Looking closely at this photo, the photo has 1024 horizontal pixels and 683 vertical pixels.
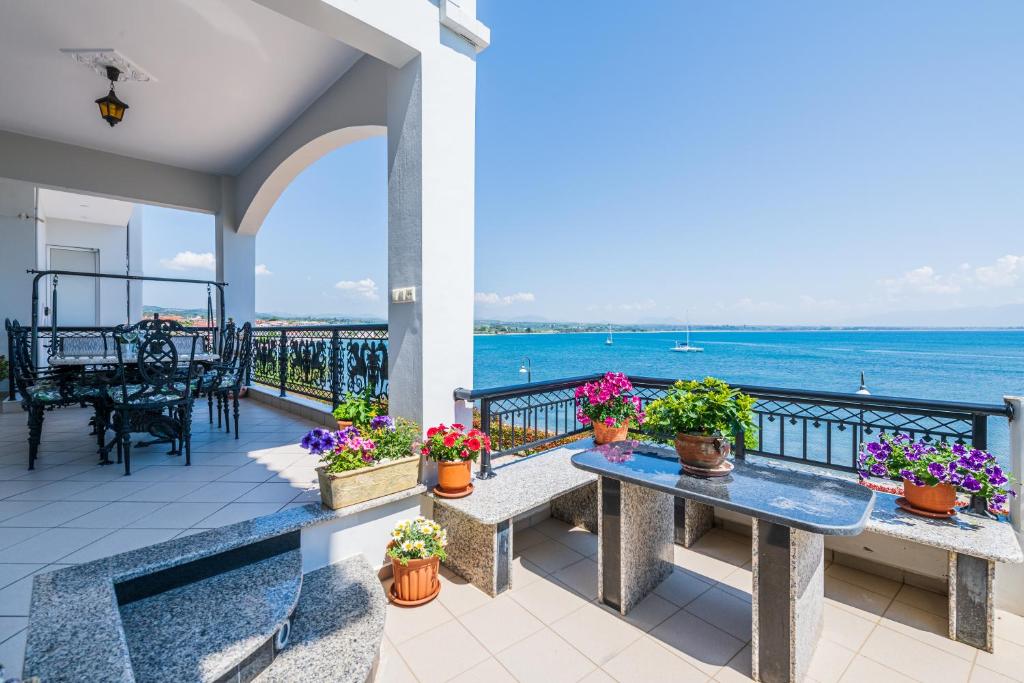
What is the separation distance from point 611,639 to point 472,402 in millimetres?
1446

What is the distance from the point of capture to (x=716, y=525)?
293 centimetres

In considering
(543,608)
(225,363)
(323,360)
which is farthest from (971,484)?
(225,363)

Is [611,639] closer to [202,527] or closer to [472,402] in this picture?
[472,402]

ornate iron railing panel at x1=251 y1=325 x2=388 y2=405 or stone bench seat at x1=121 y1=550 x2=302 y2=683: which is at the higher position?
ornate iron railing panel at x1=251 y1=325 x2=388 y2=405

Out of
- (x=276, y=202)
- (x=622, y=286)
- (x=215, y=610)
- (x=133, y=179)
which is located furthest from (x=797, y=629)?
Result: (x=622, y=286)

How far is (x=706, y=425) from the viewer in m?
1.97

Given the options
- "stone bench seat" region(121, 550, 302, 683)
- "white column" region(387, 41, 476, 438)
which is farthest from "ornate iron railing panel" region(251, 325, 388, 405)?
"stone bench seat" region(121, 550, 302, 683)

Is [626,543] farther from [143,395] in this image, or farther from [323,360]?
[323,360]

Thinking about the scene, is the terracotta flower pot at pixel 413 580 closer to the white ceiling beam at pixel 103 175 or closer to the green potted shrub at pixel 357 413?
the green potted shrub at pixel 357 413

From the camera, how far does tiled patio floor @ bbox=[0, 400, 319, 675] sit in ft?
5.75

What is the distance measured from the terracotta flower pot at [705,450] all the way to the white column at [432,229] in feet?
4.47

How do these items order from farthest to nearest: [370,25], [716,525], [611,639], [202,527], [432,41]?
[716,525]
[432,41]
[370,25]
[202,527]
[611,639]

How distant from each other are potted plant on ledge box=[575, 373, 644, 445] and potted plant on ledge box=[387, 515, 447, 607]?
→ 1.48 m

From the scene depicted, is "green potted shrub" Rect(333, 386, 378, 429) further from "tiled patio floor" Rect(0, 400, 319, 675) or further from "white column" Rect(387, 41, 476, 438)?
"tiled patio floor" Rect(0, 400, 319, 675)
